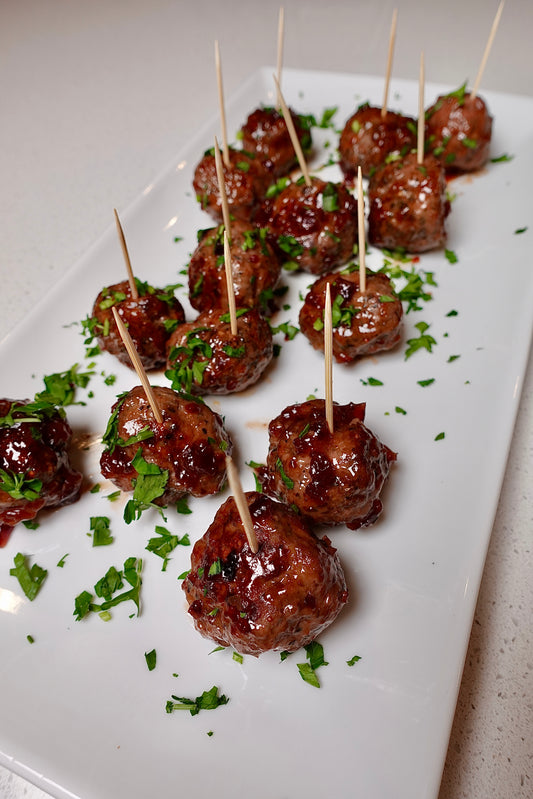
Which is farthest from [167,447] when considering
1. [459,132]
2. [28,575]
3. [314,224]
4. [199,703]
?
[459,132]

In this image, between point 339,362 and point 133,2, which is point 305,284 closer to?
point 339,362

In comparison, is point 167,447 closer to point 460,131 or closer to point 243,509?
point 243,509

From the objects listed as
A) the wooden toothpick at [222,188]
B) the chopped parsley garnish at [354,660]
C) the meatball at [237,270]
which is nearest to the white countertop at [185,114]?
the chopped parsley garnish at [354,660]

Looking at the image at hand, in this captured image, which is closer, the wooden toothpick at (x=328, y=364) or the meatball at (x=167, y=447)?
the wooden toothpick at (x=328, y=364)

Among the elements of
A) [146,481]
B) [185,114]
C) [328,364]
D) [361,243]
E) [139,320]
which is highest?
[361,243]

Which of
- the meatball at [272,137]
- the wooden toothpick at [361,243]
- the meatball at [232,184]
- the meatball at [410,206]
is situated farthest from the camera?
the meatball at [272,137]

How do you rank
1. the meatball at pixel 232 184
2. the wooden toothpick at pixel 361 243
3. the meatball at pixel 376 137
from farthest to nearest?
1. the meatball at pixel 376 137
2. the meatball at pixel 232 184
3. the wooden toothpick at pixel 361 243

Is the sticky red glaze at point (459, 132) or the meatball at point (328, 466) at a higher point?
the sticky red glaze at point (459, 132)

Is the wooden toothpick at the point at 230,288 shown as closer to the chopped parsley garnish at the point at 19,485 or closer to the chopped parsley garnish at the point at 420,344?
the chopped parsley garnish at the point at 420,344
